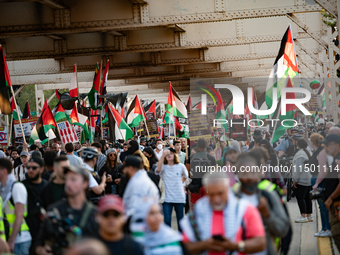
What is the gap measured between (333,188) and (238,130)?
28.9ft

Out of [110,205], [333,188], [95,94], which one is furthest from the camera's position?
[95,94]

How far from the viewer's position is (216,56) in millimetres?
19797

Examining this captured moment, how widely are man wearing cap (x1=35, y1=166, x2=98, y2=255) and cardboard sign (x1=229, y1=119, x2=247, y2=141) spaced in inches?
446

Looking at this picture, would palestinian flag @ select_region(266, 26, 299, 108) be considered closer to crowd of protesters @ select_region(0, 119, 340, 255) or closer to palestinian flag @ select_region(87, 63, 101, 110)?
crowd of protesters @ select_region(0, 119, 340, 255)

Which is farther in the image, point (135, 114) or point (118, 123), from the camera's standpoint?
point (135, 114)

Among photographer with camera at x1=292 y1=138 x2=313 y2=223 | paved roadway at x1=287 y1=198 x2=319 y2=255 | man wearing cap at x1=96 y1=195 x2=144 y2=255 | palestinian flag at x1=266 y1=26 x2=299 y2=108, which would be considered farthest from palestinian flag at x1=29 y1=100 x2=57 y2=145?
man wearing cap at x1=96 y1=195 x2=144 y2=255

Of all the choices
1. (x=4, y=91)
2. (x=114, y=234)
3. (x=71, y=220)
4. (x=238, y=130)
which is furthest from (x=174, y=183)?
(x=238, y=130)

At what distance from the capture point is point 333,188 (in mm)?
7391

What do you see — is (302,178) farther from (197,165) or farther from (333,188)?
(333,188)

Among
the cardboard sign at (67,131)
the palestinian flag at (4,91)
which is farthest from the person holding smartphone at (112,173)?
the cardboard sign at (67,131)

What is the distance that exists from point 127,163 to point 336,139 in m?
3.35

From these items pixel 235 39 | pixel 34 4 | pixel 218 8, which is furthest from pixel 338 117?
pixel 34 4

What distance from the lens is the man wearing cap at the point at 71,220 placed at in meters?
4.46

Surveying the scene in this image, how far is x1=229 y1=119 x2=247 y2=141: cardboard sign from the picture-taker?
15.8 meters
